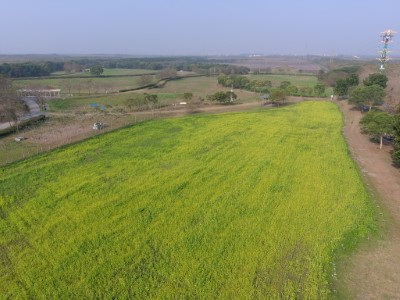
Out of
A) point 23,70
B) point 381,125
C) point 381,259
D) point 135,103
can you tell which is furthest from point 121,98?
point 381,259

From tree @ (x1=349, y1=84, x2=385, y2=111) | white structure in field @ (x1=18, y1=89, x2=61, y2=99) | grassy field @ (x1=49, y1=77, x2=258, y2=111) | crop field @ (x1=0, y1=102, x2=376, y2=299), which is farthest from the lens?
white structure in field @ (x1=18, y1=89, x2=61, y2=99)

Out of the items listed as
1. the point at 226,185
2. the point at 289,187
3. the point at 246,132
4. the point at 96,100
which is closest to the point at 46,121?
the point at 96,100

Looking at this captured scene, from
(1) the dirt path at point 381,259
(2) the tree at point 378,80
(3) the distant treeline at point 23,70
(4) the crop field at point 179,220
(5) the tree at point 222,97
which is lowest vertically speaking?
(1) the dirt path at point 381,259

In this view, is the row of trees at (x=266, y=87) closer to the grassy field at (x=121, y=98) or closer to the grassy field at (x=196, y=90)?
the grassy field at (x=196, y=90)

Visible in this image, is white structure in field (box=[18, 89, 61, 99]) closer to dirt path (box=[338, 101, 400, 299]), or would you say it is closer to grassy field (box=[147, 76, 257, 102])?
grassy field (box=[147, 76, 257, 102])

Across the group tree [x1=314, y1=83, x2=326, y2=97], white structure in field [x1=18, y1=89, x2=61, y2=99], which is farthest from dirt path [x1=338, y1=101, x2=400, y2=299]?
white structure in field [x1=18, y1=89, x2=61, y2=99]

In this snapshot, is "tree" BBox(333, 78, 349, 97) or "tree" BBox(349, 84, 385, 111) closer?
"tree" BBox(349, 84, 385, 111)

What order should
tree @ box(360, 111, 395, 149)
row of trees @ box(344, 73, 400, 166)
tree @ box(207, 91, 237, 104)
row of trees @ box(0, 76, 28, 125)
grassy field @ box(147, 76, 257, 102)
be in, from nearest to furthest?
row of trees @ box(344, 73, 400, 166) < tree @ box(360, 111, 395, 149) < row of trees @ box(0, 76, 28, 125) < tree @ box(207, 91, 237, 104) < grassy field @ box(147, 76, 257, 102)

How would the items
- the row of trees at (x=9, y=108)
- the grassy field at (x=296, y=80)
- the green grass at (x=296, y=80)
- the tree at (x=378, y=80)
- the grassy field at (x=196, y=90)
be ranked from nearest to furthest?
the row of trees at (x=9, y=108) < the tree at (x=378, y=80) < the grassy field at (x=196, y=90) < the grassy field at (x=296, y=80) < the green grass at (x=296, y=80)

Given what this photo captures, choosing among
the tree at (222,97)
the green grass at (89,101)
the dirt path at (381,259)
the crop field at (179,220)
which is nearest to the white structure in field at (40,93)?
the green grass at (89,101)

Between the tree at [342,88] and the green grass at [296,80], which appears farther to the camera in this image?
the green grass at [296,80]
